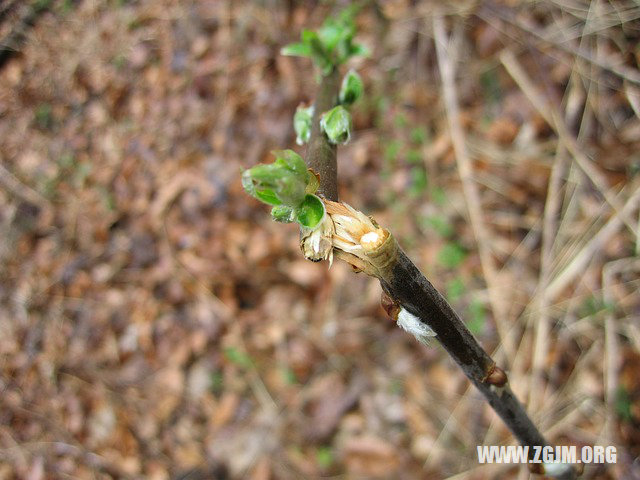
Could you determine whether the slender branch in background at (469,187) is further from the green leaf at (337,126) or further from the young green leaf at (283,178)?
the young green leaf at (283,178)

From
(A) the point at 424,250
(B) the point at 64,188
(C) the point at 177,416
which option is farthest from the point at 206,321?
(B) the point at 64,188

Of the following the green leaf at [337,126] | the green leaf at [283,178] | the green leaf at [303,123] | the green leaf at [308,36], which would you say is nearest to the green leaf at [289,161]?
the green leaf at [283,178]

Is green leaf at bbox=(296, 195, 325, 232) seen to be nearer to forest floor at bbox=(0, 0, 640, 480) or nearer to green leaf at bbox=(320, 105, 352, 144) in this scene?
green leaf at bbox=(320, 105, 352, 144)

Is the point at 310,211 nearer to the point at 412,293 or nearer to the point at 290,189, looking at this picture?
the point at 290,189

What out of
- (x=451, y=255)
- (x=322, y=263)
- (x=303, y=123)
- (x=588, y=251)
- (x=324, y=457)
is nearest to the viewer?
(x=303, y=123)

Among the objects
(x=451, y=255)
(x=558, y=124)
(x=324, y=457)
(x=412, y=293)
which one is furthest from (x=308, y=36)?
(x=324, y=457)

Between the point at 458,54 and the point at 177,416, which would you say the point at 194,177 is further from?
the point at 458,54

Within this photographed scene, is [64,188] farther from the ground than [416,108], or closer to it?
closer to it

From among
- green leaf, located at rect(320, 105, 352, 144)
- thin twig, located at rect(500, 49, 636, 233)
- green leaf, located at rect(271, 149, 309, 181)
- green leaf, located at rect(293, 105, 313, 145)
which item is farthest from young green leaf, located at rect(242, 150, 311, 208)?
thin twig, located at rect(500, 49, 636, 233)
